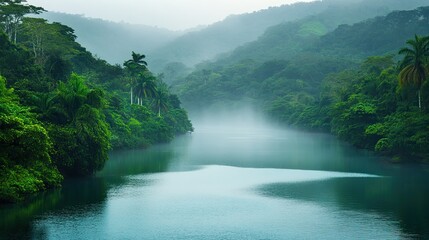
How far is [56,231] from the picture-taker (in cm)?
2833

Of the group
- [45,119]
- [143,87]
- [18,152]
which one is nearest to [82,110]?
[45,119]

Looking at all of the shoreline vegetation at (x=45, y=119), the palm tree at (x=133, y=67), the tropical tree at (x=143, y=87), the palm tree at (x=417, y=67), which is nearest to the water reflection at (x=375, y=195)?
the shoreline vegetation at (x=45, y=119)

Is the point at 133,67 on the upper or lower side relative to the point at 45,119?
upper

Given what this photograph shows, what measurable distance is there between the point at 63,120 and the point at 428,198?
33888mm

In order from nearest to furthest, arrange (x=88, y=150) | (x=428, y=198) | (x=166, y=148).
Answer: (x=428, y=198) → (x=88, y=150) → (x=166, y=148)

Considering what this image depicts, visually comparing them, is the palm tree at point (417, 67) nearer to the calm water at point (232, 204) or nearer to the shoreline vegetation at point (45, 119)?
the calm water at point (232, 204)

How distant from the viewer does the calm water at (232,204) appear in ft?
94.5

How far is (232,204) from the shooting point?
121 ft

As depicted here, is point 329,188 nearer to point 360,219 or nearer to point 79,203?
point 360,219

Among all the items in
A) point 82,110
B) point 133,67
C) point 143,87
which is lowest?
point 82,110

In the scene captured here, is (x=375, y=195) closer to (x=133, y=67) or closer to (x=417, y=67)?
(x=417, y=67)

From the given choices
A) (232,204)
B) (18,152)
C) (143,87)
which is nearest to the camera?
(18,152)

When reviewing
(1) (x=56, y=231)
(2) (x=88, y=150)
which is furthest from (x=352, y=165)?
(1) (x=56, y=231)

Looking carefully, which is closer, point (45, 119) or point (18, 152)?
point (18, 152)
